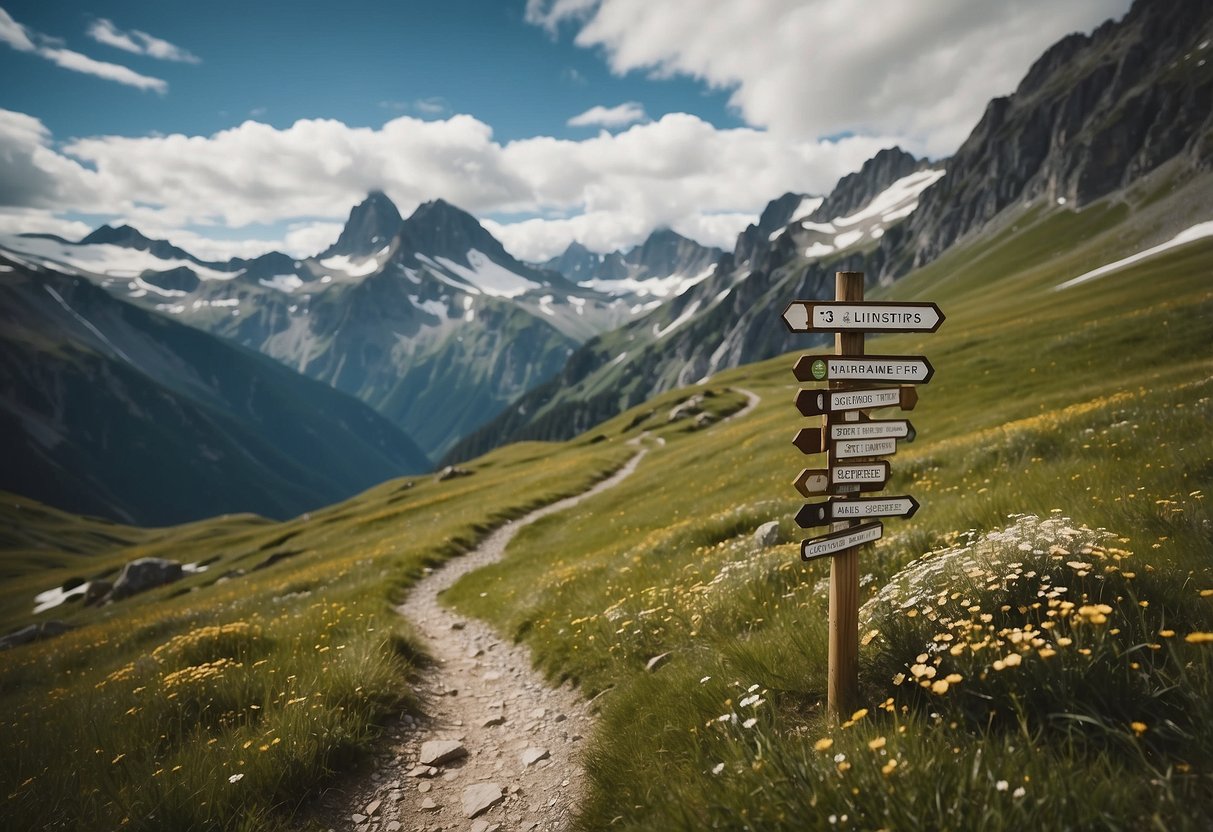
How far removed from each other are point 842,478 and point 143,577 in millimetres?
80823

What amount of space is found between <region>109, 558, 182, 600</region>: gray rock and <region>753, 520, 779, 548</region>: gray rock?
7393cm

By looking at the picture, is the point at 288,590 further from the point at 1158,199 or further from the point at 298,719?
the point at 1158,199

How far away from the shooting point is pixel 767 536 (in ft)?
45.4

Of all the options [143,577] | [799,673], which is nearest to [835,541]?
[799,673]

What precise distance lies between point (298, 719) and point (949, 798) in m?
7.58

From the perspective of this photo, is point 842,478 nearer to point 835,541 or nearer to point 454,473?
point 835,541

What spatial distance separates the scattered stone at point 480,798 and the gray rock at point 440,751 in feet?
2.78

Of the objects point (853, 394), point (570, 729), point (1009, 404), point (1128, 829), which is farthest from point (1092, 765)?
point (1009, 404)

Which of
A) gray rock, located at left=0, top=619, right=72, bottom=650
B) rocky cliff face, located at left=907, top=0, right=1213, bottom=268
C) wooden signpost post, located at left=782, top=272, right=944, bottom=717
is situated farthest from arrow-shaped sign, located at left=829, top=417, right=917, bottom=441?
rocky cliff face, located at left=907, top=0, right=1213, bottom=268

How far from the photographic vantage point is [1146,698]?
4453 millimetres

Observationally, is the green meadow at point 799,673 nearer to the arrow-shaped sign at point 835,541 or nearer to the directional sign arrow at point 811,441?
the arrow-shaped sign at point 835,541

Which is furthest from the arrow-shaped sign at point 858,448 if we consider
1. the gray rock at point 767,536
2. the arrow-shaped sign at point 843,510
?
the gray rock at point 767,536

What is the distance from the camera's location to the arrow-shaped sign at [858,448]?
6.09 meters

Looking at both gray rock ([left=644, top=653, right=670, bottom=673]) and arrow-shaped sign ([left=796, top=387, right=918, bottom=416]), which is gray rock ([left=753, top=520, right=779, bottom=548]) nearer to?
gray rock ([left=644, top=653, right=670, bottom=673])
